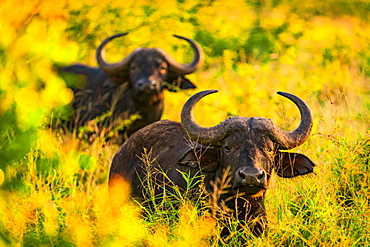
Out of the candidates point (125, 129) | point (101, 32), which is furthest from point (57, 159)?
point (101, 32)

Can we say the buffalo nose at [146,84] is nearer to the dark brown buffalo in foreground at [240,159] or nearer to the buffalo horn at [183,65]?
the buffalo horn at [183,65]

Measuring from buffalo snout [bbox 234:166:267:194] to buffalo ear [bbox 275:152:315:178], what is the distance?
1.84ft

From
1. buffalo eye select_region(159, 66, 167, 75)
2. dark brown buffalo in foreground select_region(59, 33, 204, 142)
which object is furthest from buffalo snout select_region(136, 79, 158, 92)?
buffalo eye select_region(159, 66, 167, 75)

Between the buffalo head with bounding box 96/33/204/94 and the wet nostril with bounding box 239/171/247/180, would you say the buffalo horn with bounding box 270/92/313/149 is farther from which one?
the buffalo head with bounding box 96/33/204/94

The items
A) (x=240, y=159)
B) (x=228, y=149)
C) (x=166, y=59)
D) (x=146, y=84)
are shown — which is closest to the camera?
(x=240, y=159)

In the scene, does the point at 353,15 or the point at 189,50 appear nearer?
the point at 189,50

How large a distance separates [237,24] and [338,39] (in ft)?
6.43

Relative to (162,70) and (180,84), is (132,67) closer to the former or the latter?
(162,70)

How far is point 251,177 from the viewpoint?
4336 mm

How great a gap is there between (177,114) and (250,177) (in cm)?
516

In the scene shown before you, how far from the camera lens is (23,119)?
255cm

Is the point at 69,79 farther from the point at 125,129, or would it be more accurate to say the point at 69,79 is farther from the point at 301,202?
the point at 125,129

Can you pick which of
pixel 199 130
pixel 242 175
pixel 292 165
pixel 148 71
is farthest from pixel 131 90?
pixel 242 175

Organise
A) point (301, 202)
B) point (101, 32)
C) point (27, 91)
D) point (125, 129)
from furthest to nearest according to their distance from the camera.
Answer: point (101, 32), point (125, 129), point (301, 202), point (27, 91)
